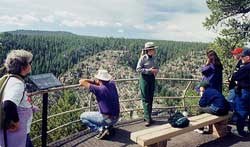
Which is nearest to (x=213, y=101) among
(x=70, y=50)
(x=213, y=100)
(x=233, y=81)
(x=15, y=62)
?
(x=213, y=100)

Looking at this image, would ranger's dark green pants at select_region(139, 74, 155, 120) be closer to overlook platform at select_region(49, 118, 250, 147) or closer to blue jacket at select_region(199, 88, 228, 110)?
overlook platform at select_region(49, 118, 250, 147)

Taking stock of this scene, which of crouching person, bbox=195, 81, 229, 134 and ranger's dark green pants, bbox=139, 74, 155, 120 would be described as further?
ranger's dark green pants, bbox=139, 74, 155, 120

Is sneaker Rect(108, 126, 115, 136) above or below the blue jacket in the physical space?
below

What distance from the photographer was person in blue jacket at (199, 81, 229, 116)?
686 cm

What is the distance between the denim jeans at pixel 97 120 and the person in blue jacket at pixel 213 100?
1.69 m

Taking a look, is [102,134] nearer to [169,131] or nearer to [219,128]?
[169,131]

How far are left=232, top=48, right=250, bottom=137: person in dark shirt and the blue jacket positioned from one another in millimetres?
273

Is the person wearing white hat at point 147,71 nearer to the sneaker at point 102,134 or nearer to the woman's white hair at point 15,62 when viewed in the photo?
the sneaker at point 102,134

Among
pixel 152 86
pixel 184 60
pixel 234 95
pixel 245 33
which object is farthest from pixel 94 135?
pixel 184 60

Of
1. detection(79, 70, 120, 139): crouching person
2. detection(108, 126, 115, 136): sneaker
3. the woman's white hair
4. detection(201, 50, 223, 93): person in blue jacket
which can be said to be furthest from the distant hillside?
the woman's white hair

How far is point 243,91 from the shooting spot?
6902 millimetres

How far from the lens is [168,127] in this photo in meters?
6.15

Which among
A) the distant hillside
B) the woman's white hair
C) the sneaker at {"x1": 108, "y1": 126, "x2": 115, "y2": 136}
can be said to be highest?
the woman's white hair

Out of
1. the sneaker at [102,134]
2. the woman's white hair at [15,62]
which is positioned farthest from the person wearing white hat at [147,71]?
the woman's white hair at [15,62]
